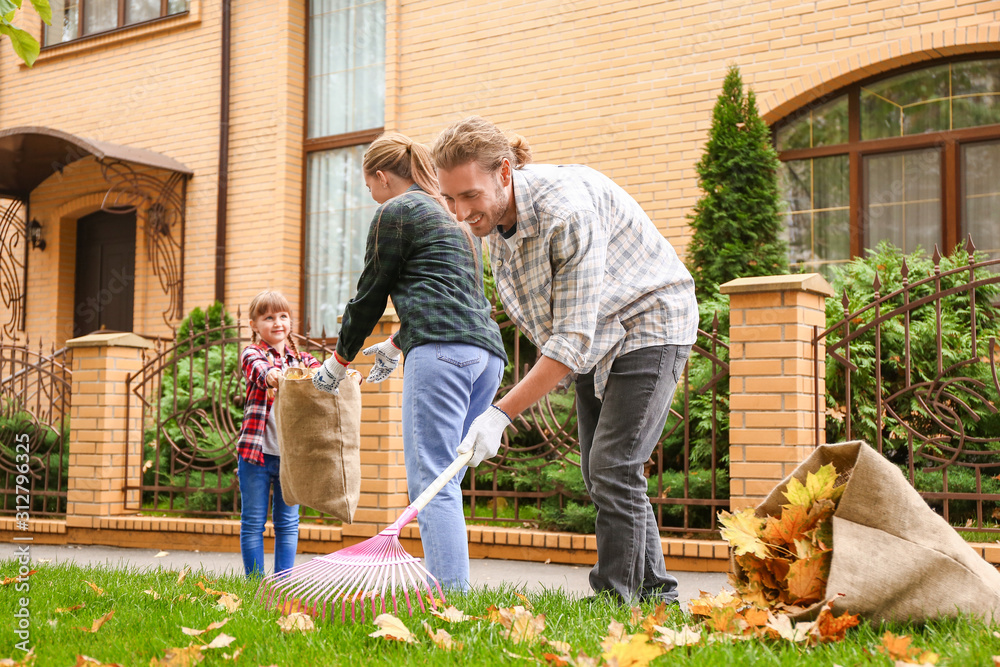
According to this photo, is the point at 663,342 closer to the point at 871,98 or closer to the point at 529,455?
the point at 529,455

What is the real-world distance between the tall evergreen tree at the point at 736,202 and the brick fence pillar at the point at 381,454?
107 inches

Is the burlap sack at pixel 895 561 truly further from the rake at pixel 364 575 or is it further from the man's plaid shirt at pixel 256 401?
the man's plaid shirt at pixel 256 401

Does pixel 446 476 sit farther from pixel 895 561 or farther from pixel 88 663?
pixel 895 561

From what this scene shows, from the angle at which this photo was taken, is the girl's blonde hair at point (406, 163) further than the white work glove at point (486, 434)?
Yes

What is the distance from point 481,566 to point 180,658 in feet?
10.6

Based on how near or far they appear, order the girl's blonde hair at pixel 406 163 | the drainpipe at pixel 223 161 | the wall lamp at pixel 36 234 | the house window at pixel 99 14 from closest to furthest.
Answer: the girl's blonde hair at pixel 406 163, the drainpipe at pixel 223 161, the house window at pixel 99 14, the wall lamp at pixel 36 234

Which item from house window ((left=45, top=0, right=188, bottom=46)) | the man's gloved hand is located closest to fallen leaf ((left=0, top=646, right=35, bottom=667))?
the man's gloved hand

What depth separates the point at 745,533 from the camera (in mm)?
2857

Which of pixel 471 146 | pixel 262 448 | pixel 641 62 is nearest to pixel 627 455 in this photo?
pixel 471 146

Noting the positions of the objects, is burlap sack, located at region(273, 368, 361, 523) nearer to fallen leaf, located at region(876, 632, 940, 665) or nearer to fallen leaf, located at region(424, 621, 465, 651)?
fallen leaf, located at region(424, 621, 465, 651)

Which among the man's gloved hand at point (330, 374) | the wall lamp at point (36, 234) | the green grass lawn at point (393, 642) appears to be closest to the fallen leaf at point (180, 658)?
the green grass lawn at point (393, 642)

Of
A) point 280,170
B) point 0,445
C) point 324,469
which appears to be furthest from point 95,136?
point 324,469

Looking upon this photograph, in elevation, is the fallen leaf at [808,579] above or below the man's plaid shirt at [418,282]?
below

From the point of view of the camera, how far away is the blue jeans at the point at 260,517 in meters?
4.50
